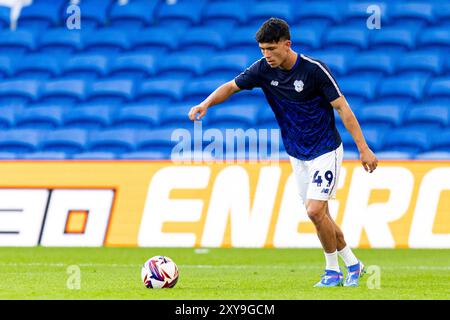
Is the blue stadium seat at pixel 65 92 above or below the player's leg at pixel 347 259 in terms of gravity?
above

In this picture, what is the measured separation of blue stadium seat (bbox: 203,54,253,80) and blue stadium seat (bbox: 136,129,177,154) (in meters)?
1.86

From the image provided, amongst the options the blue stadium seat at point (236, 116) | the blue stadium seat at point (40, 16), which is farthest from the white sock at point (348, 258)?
the blue stadium seat at point (40, 16)

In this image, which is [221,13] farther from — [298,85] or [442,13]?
[298,85]

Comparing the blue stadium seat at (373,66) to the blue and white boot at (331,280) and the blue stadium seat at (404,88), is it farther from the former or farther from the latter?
the blue and white boot at (331,280)

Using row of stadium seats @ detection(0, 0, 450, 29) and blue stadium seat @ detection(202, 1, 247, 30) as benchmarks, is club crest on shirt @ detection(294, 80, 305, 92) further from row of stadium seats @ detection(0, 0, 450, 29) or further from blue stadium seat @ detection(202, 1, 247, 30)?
blue stadium seat @ detection(202, 1, 247, 30)

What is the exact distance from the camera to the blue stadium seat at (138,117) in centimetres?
1806

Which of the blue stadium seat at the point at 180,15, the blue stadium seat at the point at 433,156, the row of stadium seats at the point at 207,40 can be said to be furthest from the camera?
the blue stadium seat at the point at 180,15

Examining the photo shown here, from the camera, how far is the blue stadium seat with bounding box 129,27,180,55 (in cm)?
1972

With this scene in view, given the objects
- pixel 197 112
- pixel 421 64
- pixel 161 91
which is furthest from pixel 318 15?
pixel 197 112

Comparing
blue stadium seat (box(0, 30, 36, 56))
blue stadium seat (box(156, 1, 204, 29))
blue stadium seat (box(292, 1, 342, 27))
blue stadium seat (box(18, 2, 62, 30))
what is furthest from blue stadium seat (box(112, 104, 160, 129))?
blue stadium seat (box(18, 2, 62, 30))

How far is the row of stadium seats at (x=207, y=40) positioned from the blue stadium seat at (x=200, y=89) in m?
1.07

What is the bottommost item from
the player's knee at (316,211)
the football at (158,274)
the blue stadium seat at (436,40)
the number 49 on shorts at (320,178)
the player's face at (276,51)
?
the football at (158,274)

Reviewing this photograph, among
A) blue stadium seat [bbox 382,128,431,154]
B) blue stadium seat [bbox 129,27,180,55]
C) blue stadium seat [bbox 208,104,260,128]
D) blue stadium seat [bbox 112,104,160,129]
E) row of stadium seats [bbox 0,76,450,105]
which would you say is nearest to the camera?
blue stadium seat [bbox 382,128,431,154]
